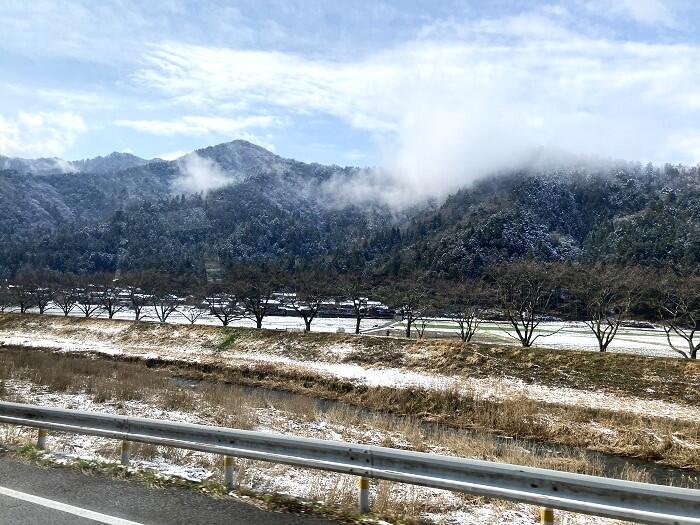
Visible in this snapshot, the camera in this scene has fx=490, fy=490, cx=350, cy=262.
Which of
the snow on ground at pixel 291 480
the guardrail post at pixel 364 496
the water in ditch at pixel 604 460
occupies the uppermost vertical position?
the guardrail post at pixel 364 496

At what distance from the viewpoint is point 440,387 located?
27.9 m

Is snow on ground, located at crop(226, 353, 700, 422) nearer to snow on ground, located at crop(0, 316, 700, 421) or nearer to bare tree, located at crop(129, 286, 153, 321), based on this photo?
snow on ground, located at crop(0, 316, 700, 421)

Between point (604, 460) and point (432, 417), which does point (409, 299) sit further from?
point (604, 460)

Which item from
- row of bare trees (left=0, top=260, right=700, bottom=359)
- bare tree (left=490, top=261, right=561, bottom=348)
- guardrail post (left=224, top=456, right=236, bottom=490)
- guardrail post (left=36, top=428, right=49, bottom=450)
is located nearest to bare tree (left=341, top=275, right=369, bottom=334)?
row of bare trees (left=0, top=260, right=700, bottom=359)

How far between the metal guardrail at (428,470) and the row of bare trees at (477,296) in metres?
44.9

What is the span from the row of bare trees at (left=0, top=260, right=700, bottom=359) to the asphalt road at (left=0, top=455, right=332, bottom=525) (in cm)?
4675

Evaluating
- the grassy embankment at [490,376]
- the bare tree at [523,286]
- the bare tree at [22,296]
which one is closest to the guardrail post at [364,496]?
the grassy embankment at [490,376]

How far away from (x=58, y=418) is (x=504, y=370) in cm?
2735

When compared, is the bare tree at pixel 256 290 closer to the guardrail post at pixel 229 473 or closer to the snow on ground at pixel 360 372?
the snow on ground at pixel 360 372

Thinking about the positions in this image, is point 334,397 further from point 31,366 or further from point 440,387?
point 31,366

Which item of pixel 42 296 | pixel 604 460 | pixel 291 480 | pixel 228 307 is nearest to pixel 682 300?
pixel 604 460

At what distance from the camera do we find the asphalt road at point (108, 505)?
20.9 feet

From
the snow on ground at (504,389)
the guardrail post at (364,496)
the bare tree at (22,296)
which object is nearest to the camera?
the guardrail post at (364,496)

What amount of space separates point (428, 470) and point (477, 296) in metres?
62.5
